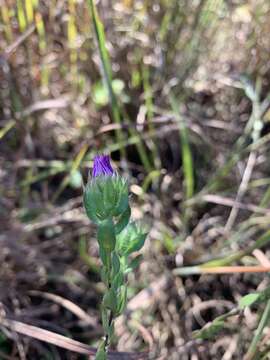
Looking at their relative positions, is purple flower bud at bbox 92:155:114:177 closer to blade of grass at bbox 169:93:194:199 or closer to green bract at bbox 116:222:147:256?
green bract at bbox 116:222:147:256

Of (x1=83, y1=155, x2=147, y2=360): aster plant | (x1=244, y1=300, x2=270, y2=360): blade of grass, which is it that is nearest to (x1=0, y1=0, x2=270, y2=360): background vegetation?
(x1=244, y1=300, x2=270, y2=360): blade of grass

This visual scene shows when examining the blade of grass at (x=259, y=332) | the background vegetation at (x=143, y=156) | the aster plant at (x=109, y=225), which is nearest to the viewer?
the aster plant at (x=109, y=225)

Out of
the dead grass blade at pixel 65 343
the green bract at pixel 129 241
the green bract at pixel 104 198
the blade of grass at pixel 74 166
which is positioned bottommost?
the dead grass blade at pixel 65 343

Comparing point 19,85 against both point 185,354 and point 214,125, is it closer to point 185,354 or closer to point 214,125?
point 214,125

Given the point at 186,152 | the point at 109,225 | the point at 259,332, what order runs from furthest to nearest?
the point at 186,152, the point at 259,332, the point at 109,225

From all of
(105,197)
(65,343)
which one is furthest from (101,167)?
(65,343)

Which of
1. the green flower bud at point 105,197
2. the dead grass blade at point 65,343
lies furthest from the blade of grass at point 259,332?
the green flower bud at point 105,197

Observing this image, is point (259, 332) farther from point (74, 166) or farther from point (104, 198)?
point (74, 166)

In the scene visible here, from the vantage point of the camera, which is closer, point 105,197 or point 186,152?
point 105,197

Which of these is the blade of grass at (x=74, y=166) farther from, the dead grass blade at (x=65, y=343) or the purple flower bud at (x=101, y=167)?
the purple flower bud at (x=101, y=167)
